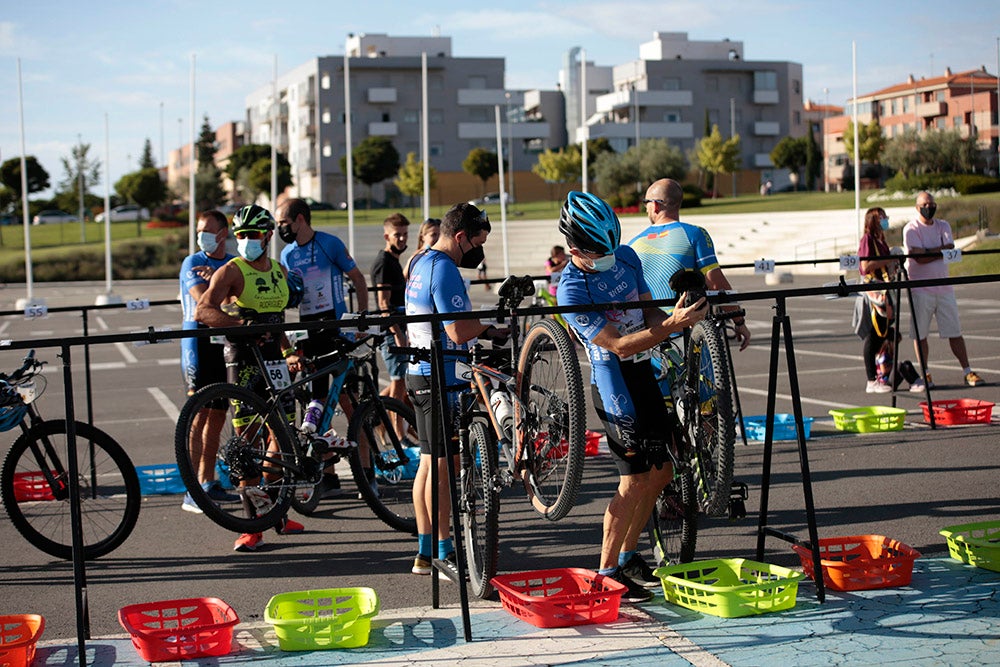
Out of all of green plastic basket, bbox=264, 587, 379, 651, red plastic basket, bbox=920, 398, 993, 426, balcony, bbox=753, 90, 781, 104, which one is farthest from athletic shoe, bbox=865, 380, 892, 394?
balcony, bbox=753, 90, 781, 104

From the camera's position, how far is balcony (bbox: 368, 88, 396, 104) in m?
112

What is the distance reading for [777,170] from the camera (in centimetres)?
11912

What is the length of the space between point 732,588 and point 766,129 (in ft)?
401

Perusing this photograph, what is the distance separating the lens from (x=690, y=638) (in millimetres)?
5109

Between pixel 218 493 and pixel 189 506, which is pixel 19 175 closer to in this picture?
pixel 189 506

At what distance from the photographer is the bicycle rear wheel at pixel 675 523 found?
232 inches

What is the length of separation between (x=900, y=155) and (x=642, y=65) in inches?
1933

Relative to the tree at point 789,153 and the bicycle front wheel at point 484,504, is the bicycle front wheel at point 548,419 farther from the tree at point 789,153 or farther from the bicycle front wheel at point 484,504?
the tree at point 789,153

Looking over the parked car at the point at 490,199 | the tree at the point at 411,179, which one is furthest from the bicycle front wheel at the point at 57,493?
the parked car at the point at 490,199

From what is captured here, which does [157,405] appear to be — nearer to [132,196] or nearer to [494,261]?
[494,261]

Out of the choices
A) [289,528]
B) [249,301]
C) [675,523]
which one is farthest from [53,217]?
[675,523]

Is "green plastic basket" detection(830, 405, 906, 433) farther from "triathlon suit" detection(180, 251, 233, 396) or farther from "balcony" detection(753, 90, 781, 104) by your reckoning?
"balcony" detection(753, 90, 781, 104)

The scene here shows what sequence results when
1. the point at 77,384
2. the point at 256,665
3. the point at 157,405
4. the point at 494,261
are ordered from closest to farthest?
the point at 256,665 < the point at 157,405 < the point at 77,384 < the point at 494,261

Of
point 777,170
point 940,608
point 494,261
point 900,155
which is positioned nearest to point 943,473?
point 940,608
